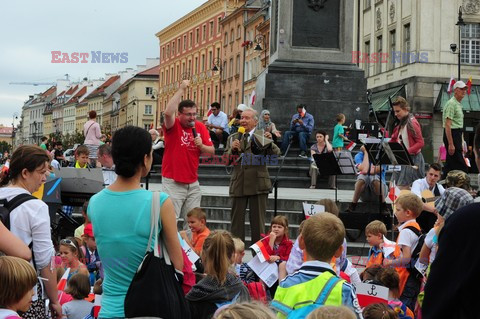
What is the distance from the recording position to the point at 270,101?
20500 millimetres

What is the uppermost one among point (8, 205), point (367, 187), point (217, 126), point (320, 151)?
point (217, 126)

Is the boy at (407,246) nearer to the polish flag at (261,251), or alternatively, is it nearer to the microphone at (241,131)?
the polish flag at (261,251)

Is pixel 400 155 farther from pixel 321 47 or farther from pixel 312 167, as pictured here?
pixel 321 47

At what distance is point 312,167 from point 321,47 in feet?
14.5

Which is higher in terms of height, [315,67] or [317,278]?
[315,67]

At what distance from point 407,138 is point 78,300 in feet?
28.0

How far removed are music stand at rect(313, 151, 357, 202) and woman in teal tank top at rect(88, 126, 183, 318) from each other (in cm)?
916

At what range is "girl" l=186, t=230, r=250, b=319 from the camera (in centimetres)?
572

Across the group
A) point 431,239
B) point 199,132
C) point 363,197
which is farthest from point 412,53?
point 431,239

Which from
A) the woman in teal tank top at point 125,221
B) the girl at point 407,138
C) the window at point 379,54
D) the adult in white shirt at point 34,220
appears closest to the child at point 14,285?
the woman in teal tank top at point 125,221

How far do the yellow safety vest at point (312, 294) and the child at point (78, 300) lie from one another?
243 centimetres

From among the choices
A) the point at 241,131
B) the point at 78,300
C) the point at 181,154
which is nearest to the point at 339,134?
the point at 241,131

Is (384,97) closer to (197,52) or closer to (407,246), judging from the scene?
(407,246)

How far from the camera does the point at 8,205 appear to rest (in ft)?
17.1
